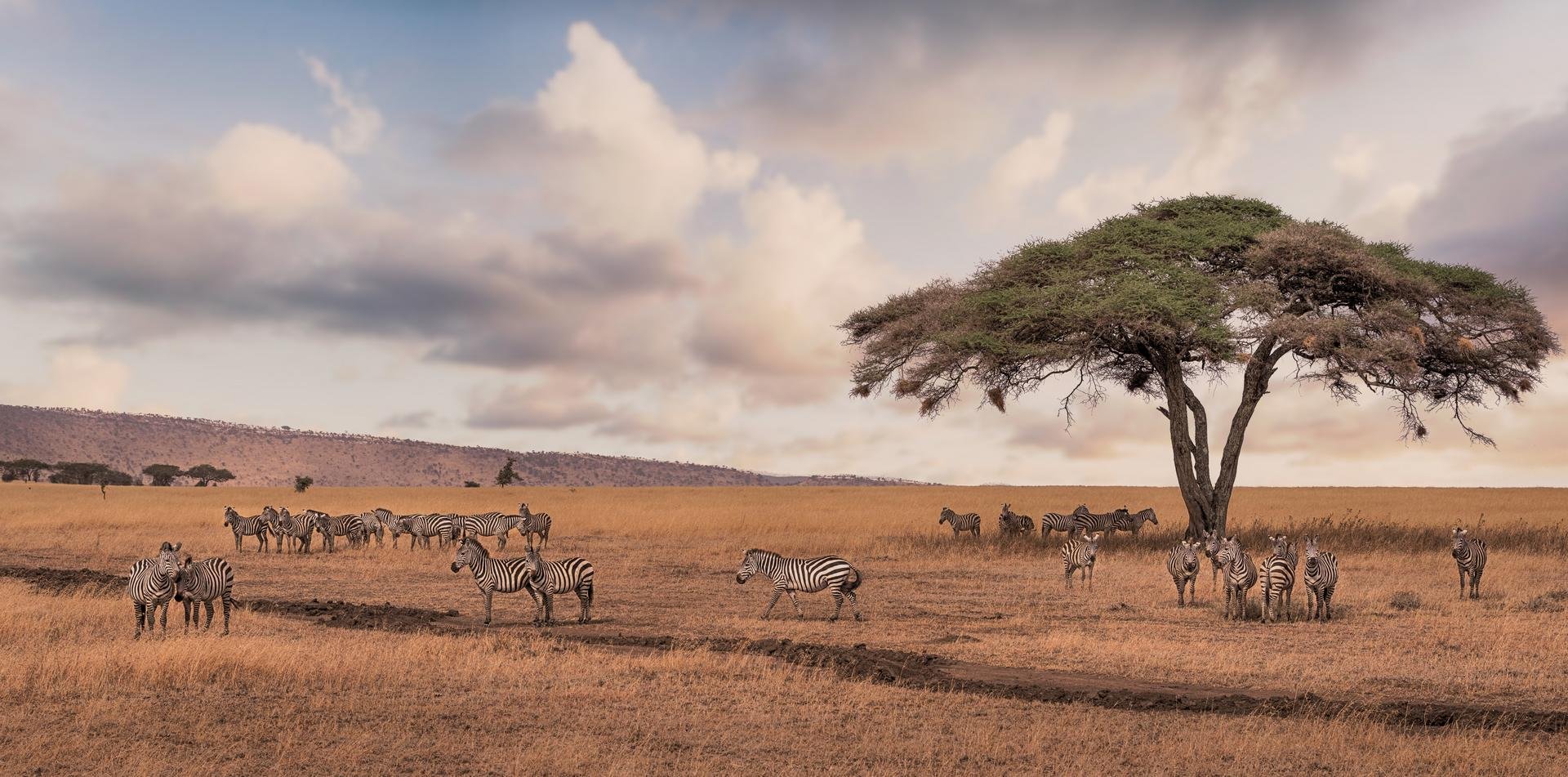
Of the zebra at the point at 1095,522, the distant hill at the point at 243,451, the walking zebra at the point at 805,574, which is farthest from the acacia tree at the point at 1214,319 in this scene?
the distant hill at the point at 243,451

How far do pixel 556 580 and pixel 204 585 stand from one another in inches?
218

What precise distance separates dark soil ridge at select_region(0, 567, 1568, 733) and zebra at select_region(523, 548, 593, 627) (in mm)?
A: 1029

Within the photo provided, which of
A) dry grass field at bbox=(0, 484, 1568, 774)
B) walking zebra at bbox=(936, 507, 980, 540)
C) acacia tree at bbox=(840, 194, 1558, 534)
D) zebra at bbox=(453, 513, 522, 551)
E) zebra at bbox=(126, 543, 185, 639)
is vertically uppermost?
acacia tree at bbox=(840, 194, 1558, 534)

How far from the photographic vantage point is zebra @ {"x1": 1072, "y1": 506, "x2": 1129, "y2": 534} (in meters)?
40.8

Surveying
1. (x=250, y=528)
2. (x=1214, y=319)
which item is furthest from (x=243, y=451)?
(x=1214, y=319)

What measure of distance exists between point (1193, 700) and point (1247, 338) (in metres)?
24.2

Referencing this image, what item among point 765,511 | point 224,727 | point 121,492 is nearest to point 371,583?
point 224,727

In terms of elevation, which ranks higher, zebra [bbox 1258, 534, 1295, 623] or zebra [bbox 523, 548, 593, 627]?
zebra [bbox 1258, 534, 1295, 623]

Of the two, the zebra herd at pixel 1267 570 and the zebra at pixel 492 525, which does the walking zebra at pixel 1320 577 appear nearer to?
the zebra herd at pixel 1267 570

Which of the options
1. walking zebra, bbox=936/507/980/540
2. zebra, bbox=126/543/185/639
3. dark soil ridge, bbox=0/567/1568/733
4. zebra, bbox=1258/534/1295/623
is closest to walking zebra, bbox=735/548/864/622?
dark soil ridge, bbox=0/567/1568/733

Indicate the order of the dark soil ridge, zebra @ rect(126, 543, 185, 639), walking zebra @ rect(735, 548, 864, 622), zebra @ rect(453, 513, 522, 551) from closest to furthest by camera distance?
the dark soil ridge
zebra @ rect(126, 543, 185, 639)
walking zebra @ rect(735, 548, 864, 622)
zebra @ rect(453, 513, 522, 551)

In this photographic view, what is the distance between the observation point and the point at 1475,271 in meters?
39.1

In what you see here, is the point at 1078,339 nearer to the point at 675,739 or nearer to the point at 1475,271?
the point at 1475,271

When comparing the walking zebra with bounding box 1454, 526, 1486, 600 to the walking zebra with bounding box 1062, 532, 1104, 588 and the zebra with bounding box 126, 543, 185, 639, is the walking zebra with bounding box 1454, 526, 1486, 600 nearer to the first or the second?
the walking zebra with bounding box 1062, 532, 1104, 588
